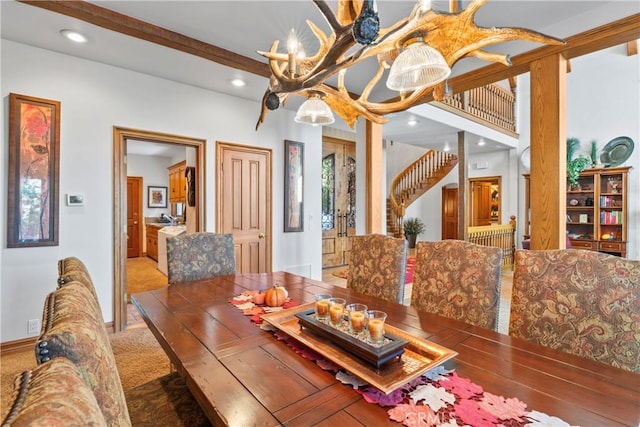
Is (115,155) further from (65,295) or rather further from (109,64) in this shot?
(65,295)

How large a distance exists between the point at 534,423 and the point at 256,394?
75 centimetres

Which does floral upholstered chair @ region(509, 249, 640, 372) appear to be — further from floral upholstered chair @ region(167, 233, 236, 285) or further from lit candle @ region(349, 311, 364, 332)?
floral upholstered chair @ region(167, 233, 236, 285)

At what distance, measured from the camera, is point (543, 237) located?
2512 millimetres

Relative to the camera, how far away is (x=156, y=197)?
8.11 m

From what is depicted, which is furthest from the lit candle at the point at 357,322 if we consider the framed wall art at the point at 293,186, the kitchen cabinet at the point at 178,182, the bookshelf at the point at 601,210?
the bookshelf at the point at 601,210

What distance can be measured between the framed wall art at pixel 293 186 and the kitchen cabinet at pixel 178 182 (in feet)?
9.87

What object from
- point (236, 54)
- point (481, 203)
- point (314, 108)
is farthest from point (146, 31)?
point (481, 203)

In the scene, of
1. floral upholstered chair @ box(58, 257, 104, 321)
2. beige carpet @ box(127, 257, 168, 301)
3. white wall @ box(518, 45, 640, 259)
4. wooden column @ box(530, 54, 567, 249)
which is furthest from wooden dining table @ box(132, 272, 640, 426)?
white wall @ box(518, 45, 640, 259)

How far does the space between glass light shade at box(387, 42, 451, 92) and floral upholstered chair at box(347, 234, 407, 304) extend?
0.96 m

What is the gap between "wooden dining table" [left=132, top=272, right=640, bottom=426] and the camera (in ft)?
2.74

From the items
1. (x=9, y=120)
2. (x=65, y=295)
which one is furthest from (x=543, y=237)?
(x=9, y=120)

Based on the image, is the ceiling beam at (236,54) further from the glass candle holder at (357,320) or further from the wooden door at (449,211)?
the wooden door at (449,211)

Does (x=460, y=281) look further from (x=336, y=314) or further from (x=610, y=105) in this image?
(x=610, y=105)

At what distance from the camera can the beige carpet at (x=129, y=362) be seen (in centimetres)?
227
